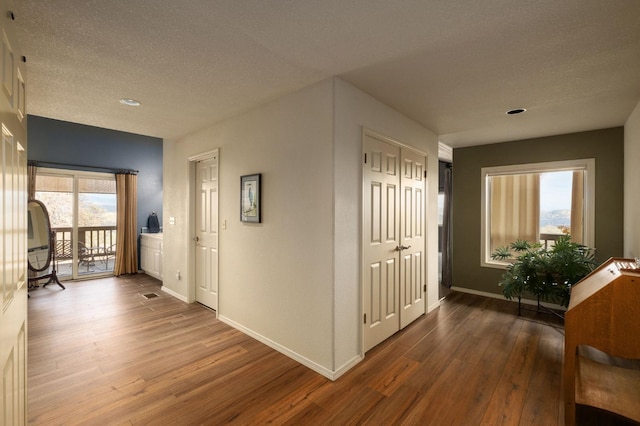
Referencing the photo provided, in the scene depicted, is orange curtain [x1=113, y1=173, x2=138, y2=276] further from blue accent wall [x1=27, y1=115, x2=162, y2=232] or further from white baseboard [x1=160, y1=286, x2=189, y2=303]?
white baseboard [x1=160, y1=286, x2=189, y2=303]

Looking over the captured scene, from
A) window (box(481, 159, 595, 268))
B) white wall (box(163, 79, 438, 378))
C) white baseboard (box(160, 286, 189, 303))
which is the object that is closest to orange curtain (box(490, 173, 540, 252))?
window (box(481, 159, 595, 268))

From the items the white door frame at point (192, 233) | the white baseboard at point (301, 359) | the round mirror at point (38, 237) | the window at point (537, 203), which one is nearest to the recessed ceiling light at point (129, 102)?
the white door frame at point (192, 233)

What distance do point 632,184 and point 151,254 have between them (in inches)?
282

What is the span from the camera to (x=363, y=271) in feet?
8.73

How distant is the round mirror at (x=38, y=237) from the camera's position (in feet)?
14.8

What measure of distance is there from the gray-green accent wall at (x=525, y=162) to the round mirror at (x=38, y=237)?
6760 mm

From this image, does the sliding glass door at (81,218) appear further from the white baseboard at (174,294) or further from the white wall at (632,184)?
the white wall at (632,184)

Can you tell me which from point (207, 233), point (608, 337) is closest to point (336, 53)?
point (608, 337)

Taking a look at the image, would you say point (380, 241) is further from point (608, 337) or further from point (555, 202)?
point (555, 202)

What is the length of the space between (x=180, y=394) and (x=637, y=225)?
14.2 ft

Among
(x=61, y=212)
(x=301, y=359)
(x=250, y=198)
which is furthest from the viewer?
(x=61, y=212)

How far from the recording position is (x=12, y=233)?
114cm

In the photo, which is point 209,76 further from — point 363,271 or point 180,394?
point 180,394

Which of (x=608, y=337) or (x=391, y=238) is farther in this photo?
(x=391, y=238)
